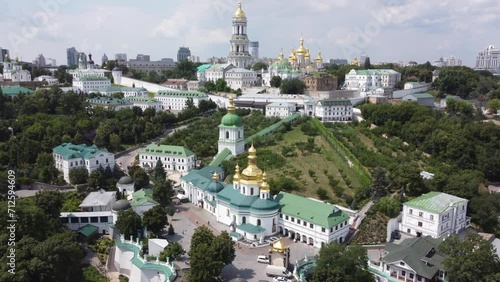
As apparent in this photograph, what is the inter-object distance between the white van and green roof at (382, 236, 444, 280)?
509 cm

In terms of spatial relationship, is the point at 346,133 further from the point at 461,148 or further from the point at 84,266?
the point at 84,266

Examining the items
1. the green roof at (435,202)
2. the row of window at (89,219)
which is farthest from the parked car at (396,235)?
the row of window at (89,219)

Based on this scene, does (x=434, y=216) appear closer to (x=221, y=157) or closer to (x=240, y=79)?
(x=221, y=157)

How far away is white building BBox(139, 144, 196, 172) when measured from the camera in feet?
128

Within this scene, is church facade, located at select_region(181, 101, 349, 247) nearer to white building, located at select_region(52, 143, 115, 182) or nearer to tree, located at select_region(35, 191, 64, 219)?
tree, located at select_region(35, 191, 64, 219)

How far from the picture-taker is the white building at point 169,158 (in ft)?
128

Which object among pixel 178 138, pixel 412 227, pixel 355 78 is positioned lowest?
pixel 412 227

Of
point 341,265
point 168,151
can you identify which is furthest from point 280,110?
point 341,265

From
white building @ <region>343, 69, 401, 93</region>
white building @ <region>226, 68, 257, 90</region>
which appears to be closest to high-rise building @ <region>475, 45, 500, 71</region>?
white building @ <region>343, 69, 401, 93</region>

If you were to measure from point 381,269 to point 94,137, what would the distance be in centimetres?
3337

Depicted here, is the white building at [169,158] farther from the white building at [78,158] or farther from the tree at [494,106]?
the tree at [494,106]

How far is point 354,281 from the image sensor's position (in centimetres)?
1895

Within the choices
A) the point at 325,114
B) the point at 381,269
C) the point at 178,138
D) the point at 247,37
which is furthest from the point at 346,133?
the point at 247,37

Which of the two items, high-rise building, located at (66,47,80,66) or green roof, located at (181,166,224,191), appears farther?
high-rise building, located at (66,47,80,66)
